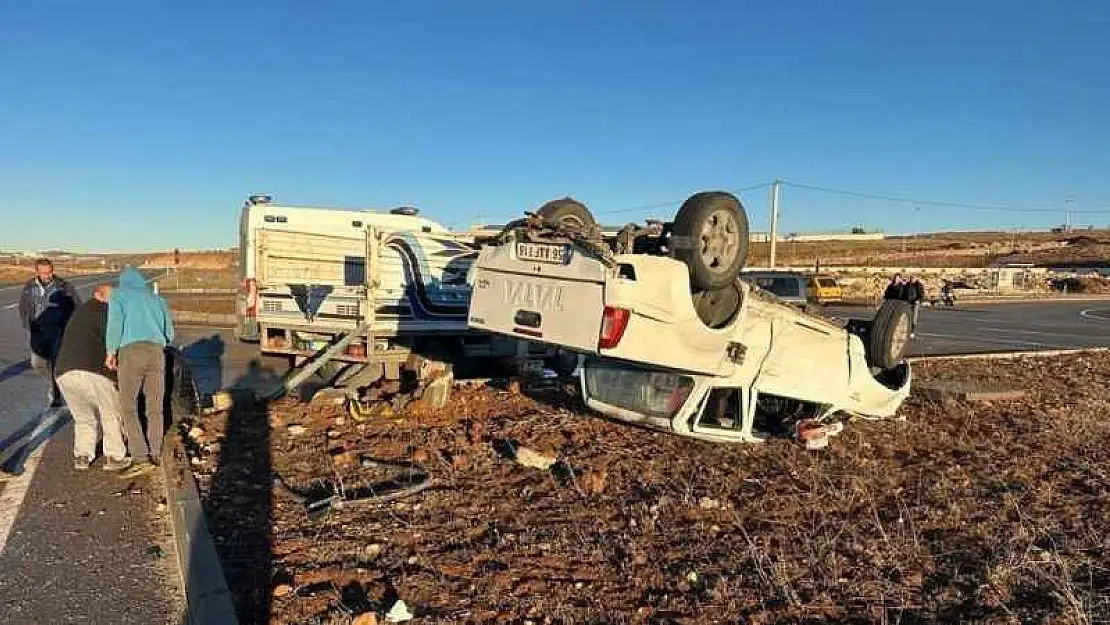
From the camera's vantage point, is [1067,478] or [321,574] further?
[1067,478]

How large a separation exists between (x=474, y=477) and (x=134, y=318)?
9.97ft

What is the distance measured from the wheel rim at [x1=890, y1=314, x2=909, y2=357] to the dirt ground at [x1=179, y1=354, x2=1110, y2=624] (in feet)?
2.81

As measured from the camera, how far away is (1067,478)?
236 inches

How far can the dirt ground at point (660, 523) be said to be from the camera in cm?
377

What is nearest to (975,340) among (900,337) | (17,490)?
(900,337)

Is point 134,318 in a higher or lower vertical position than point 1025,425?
higher

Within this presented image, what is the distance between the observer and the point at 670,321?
5.35 m

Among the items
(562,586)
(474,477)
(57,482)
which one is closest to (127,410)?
(57,482)

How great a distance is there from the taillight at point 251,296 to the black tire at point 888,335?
7538mm

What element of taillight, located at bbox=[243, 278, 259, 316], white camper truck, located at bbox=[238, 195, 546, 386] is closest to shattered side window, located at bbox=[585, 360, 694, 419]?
white camper truck, located at bbox=[238, 195, 546, 386]

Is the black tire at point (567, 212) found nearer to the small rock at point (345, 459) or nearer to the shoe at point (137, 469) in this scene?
the small rock at point (345, 459)

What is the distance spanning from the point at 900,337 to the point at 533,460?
3.99 meters

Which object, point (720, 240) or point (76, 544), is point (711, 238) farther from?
point (76, 544)

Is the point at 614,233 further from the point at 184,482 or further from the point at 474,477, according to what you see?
the point at 184,482
